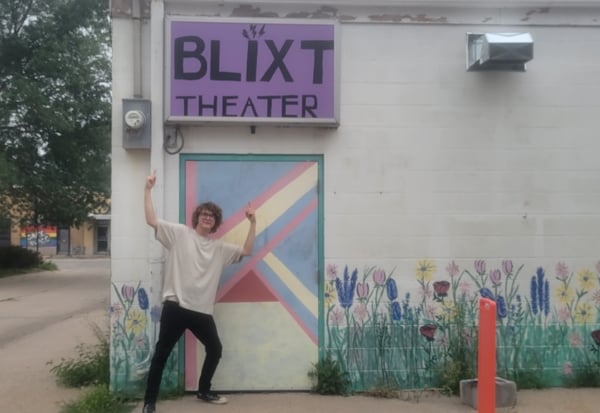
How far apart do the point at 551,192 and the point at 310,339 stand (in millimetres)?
2713

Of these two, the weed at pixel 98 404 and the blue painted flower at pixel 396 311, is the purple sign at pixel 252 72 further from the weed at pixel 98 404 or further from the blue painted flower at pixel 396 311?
the weed at pixel 98 404

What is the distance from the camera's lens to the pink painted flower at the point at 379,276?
251 inches

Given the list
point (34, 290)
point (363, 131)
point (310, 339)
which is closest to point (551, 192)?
point (363, 131)

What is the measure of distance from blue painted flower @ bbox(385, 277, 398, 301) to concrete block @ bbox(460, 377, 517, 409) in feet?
3.24

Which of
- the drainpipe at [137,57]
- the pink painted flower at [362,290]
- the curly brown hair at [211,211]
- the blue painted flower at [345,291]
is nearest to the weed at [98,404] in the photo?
the curly brown hair at [211,211]

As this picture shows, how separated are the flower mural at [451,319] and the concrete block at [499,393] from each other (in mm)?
453

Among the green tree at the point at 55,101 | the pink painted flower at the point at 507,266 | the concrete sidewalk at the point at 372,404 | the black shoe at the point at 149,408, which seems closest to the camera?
the black shoe at the point at 149,408

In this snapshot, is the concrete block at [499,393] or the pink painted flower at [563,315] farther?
the pink painted flower at [563,315]

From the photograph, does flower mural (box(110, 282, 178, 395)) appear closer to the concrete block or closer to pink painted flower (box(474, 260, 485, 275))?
the concrete block

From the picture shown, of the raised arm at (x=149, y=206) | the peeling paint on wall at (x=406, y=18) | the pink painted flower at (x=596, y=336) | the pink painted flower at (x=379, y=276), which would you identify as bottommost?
the pink painted flower at (x=596, y=336)

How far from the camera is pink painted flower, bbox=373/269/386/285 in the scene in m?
6.38

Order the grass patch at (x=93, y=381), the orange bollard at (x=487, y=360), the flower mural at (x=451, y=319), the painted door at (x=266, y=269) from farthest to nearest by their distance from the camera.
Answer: the flower mural at (x=451, y=319) < the painted door at (x=266, y=269) < the grass patch at (x=93, y=381) < the orange bollard at (x=487, y=360)

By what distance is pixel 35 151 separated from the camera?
23062 mm

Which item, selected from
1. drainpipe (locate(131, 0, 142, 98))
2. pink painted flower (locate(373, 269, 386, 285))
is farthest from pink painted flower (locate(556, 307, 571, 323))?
drainpipe (locate(131, 0, 142, 98))
